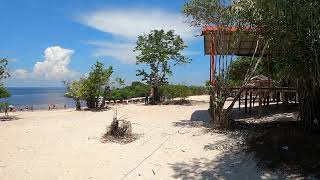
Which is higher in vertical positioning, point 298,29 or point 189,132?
point 298,29

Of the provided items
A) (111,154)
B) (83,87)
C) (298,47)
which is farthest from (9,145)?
(83,87)

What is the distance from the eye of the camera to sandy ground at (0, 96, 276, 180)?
797 cm

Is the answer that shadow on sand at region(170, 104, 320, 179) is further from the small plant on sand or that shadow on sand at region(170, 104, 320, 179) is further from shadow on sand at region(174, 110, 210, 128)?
the small plant on sand

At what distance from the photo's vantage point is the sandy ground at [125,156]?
797cm

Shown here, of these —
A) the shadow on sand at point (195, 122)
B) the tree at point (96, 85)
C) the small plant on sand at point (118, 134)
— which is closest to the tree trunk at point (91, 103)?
the tree at point (96, 85)

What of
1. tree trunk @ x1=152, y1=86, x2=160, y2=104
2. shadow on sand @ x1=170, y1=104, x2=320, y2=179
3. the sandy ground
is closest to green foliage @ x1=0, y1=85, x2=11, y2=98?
the sandy ground

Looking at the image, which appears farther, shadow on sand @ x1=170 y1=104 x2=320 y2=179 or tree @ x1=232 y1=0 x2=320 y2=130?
shadow on sand @ x1=170 y1=104 x2=320 y2=179

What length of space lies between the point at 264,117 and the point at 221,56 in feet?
9.09

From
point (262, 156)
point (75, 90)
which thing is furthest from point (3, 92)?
point (262, 156)

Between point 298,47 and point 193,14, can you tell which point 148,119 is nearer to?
point 193,14

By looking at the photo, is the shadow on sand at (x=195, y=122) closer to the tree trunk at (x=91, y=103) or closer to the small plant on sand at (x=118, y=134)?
the small plant on sand at (x=118, y=134)

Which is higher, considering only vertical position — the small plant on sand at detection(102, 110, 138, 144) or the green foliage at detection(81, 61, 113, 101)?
the green foliage at detection(81, 61, 113, 101)

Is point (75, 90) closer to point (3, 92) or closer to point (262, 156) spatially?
point (3, 92)

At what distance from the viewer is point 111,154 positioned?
377 inches
